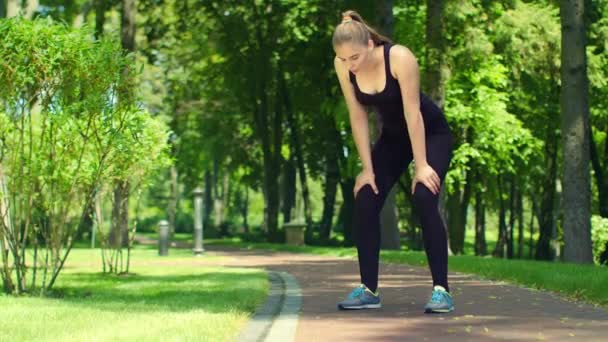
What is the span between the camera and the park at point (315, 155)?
6863mm

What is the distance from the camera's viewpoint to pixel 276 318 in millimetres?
7340

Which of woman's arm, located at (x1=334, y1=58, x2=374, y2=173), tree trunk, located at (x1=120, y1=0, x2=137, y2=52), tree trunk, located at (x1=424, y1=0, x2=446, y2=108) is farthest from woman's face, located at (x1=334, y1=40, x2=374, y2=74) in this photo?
tree trunk, located at (x1=120, y1=0, x2=137, y2=52)

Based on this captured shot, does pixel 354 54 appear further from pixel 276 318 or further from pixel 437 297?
pixel 276 318

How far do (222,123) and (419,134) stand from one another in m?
35.6

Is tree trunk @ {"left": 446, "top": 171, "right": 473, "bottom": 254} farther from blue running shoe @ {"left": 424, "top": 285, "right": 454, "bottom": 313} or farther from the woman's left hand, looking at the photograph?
the woman's left hand

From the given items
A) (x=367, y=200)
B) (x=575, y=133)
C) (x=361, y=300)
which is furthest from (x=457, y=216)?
(x=367, y=200)

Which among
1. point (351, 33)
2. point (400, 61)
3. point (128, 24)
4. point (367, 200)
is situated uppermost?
point (128, 24)

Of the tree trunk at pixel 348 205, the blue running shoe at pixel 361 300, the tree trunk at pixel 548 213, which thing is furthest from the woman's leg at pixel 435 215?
the tree trunk at pixel 548 213

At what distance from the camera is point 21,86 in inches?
414

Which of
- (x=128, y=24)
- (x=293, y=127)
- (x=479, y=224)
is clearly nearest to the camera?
(x=128, y=24)

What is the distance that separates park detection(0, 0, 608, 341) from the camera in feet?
22.5

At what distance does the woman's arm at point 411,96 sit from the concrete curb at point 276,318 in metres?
1.46

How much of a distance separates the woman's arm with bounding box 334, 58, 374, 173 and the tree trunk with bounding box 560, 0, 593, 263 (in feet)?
→ 29.9

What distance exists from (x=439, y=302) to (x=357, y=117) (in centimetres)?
146
